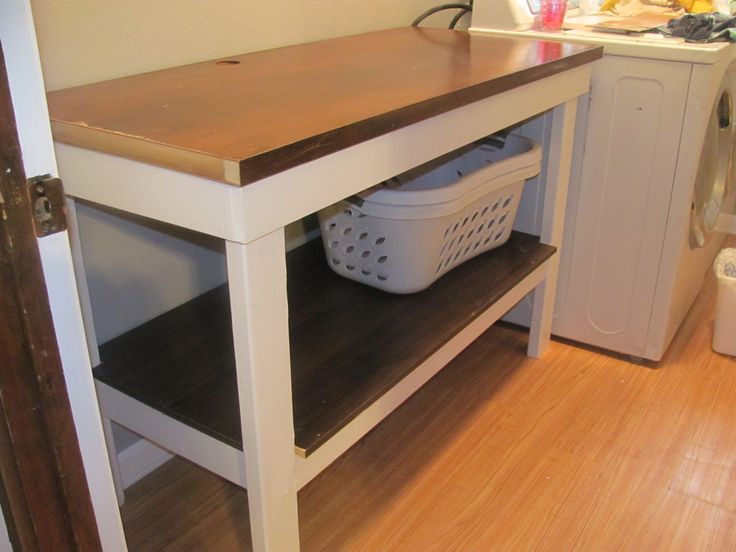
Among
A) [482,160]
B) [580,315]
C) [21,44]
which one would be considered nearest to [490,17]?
[482,160]

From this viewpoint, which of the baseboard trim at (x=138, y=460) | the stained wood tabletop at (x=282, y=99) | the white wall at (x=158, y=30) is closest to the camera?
the stained wood tabletop at (x=282, y=99)

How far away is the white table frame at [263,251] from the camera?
833 millimetres

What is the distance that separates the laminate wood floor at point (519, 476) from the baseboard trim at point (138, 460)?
0.08ft

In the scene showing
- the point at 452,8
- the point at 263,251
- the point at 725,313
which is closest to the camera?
the point at 263,251

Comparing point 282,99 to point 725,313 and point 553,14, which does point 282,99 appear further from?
point 725,313

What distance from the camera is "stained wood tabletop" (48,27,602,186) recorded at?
82 centimetres

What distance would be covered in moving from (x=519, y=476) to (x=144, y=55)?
104cm

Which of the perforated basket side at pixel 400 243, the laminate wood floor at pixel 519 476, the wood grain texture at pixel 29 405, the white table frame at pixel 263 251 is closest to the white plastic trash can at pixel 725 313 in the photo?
the laminate wood floor at pixel 519 476

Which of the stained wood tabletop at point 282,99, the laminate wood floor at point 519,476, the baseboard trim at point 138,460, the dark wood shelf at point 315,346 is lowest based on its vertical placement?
the laminate wood floor at point 519,476

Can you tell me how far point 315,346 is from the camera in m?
1.28

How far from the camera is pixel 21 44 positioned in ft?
1.86

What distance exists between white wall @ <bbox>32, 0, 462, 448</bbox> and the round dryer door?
927 millimetres

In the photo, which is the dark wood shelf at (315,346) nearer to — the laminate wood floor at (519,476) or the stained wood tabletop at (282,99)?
the laminate wood floor at (519,476)

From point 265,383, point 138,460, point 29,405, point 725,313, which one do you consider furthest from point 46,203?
point 725,313
